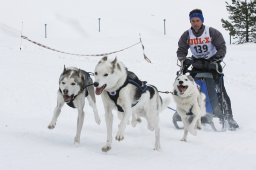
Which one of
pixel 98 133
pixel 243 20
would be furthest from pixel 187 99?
pixel 243 20

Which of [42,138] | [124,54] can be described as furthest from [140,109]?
[124,54]

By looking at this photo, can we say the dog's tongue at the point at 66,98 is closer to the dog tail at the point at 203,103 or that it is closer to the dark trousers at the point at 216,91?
the dog tail at the point at 203,103

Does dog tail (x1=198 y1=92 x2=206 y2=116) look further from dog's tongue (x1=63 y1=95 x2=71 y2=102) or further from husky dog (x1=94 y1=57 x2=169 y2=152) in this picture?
dog's tongue (x1=63 y1=95 x2=71 y2=102)

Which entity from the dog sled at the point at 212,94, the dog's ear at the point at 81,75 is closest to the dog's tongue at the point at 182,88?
the dog sled at the point at 212,94

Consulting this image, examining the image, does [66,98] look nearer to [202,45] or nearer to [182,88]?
[182,88]

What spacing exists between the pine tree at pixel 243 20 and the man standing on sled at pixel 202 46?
2336 centimetres

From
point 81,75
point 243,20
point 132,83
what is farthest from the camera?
point 243,20

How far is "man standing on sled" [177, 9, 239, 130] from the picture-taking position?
666cm

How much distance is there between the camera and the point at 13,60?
10.7m

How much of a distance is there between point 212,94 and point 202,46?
781mm

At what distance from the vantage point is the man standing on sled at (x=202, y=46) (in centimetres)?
666

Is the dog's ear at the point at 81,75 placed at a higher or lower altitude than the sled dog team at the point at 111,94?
higher

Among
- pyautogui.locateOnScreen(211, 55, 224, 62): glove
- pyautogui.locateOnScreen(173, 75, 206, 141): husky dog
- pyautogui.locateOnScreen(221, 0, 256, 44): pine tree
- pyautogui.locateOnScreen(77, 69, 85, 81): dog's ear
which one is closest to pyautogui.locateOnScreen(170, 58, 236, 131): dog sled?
pyautogui.locateOnScreen(211, 55, 224, 62): glove

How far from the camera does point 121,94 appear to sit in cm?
461
